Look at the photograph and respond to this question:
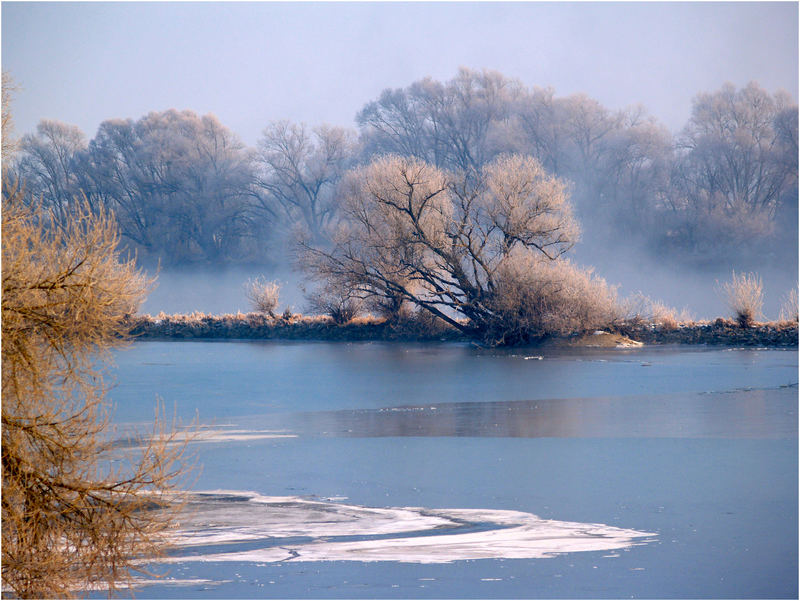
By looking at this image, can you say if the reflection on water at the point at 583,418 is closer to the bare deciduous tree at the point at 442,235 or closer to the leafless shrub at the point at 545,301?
the leafless shrub at the point at 545,301

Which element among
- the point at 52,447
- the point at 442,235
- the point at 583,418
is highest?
the point at 442,235

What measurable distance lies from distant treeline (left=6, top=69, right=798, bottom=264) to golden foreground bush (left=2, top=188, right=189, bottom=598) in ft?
127

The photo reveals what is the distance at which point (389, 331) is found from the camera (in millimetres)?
25672

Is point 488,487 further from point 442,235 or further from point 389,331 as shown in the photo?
point 389,331

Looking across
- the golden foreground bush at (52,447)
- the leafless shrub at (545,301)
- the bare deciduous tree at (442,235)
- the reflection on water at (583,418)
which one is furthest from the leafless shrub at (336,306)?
the golden foreground bush at (52,447)

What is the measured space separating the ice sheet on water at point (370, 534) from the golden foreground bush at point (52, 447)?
52 cm

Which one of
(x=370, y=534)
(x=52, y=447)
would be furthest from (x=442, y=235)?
(x=52, y=447)

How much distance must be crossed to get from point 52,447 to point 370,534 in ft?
7.35

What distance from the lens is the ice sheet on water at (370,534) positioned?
653cm

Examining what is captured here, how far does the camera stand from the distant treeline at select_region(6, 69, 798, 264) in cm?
4612

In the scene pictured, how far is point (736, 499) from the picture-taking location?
309 inches

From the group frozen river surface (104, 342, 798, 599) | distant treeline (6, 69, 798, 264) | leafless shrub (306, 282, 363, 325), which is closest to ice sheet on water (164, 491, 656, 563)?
frozen river surface (104, 342, 798, 599)

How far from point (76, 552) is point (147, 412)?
6963 millimetres

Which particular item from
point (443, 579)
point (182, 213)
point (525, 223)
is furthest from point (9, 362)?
point (182, 213)
